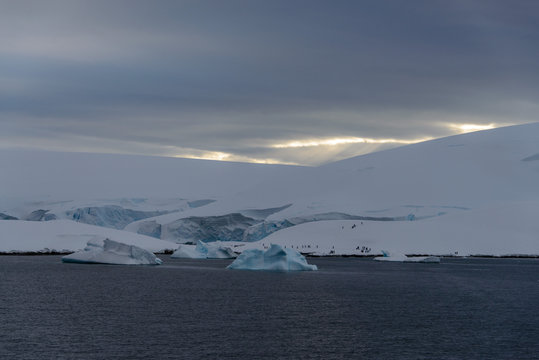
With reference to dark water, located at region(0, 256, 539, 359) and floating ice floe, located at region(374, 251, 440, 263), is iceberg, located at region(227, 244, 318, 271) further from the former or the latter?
floating ice floe, located at region(374, 251, 440, 263)

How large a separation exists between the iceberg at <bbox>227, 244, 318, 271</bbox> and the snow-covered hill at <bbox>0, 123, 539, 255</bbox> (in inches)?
1214

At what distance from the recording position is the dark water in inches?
774

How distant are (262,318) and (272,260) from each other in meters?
25.7

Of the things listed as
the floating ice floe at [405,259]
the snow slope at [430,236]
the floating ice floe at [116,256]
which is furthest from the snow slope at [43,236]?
the floating ice floe at [405,259]

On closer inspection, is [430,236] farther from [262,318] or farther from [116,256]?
[262,318]

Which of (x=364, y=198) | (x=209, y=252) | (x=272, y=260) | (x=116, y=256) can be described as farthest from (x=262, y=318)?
(x=364, y=198)

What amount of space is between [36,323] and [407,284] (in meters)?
24.1

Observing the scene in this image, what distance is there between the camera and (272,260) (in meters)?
51.5

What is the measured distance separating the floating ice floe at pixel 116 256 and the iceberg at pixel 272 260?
881 cm

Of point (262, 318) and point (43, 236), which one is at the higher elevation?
point (43, 236)

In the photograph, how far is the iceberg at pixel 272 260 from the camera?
5066cm

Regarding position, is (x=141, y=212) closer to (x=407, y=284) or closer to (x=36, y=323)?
(x=407, y=284)

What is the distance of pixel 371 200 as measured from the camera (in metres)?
103

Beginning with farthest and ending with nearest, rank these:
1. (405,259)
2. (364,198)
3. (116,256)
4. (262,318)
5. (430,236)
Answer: (364,198), (430,236), (405,259), (116,256), (262,318)
